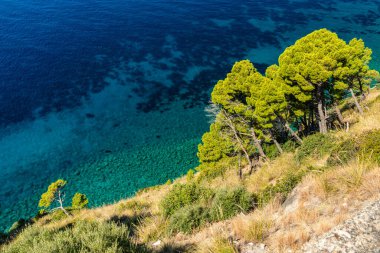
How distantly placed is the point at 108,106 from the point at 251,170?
28.4 m

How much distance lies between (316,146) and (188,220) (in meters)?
10.9

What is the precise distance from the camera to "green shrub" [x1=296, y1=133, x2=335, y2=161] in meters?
15.8

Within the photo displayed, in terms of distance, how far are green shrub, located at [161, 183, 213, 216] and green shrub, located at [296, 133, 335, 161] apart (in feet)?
22.1

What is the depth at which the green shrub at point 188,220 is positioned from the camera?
352 inches

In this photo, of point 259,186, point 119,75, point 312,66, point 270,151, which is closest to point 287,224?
point 259,186

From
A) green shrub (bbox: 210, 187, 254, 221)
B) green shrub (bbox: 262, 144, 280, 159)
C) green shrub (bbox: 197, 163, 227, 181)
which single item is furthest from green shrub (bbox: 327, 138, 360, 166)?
green shrub (bbox: 197, 163, 227, 181)

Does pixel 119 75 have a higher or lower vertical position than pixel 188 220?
lower

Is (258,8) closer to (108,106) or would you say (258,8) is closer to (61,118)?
(108,106)

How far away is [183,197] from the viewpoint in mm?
13008

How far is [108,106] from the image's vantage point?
4431 cm

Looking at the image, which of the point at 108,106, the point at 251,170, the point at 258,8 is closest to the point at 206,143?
the point at 251,170

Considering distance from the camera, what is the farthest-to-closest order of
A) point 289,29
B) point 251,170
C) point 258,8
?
point 258,8 < point 289,29 < point 251,170

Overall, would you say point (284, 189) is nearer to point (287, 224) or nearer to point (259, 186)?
point (287, 224)

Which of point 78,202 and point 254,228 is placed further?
point 78,202
